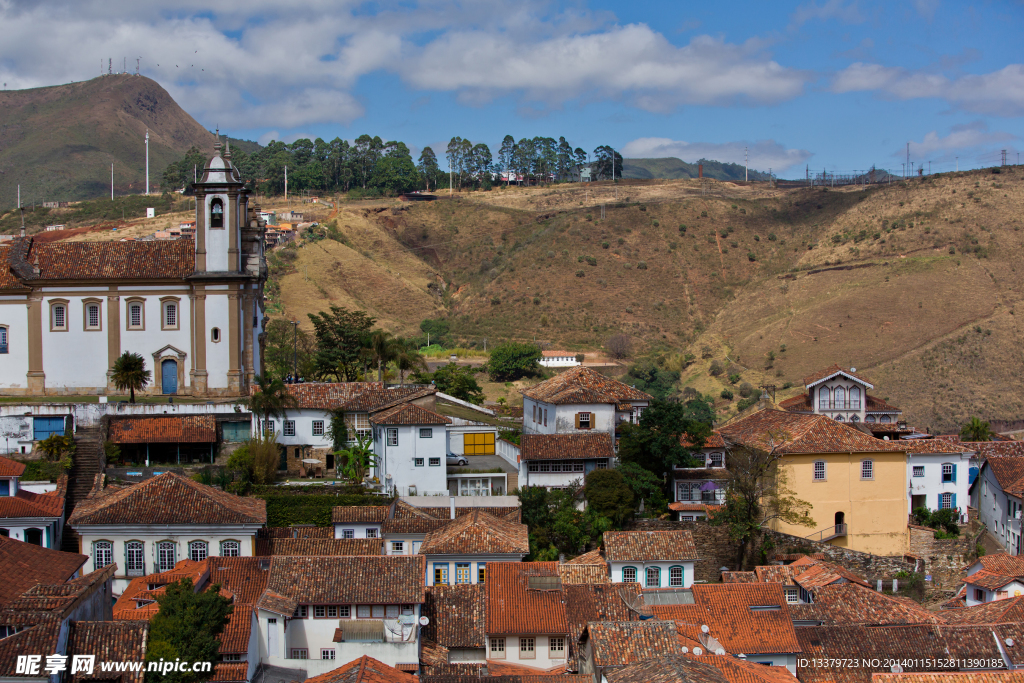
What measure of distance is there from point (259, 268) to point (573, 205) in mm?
93300

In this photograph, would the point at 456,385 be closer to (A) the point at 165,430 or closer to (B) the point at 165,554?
(A) the point at 165,430

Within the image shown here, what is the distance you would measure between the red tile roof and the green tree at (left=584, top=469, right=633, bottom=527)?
7270mm

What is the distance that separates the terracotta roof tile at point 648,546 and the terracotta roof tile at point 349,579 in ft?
27.2

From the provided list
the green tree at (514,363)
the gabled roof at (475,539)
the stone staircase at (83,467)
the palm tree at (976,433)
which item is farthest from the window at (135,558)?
the green tree at (514,363)

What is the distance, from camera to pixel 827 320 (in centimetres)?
9400

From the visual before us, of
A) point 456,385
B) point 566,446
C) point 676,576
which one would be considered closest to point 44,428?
point 566,446

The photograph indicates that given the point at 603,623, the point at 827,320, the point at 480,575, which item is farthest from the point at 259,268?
the point at 827,320

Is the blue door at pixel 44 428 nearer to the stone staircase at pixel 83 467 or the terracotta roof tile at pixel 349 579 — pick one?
the stone staircase at pixel 83 467

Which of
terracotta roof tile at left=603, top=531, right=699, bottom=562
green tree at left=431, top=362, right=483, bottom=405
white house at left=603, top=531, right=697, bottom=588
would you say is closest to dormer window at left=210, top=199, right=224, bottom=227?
green tree at left=431, top=362, right=483, bottom=405

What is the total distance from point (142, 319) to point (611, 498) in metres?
24.3

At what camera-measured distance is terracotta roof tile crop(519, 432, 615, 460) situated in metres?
42.4

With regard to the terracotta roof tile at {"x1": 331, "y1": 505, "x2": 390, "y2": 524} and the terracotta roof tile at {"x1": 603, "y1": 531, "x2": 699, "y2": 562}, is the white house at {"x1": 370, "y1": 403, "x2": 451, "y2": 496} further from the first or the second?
the terracotta roof tile at {"x1": 603, "y1": 531, "x2": 699, "y2": 562}

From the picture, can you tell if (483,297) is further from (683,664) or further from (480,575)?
(683,664)

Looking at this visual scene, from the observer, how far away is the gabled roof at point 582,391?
46188 millimetres
